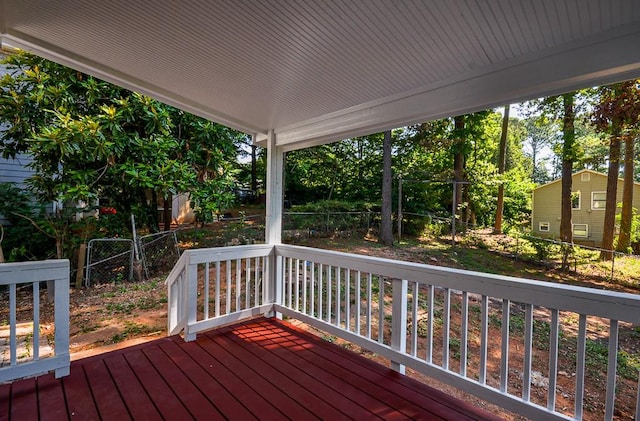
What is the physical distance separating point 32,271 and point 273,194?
2253mm

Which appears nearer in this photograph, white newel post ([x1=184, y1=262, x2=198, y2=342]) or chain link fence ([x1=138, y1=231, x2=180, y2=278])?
white newel post ([x1=184, y1=262, x2=198, y2=342])

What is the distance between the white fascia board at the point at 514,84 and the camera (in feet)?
5.22

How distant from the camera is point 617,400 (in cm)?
324

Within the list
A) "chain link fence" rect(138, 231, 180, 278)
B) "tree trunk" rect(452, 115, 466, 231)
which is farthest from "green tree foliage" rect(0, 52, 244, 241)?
"tree trunk" rect(452, 115, 466, 231)

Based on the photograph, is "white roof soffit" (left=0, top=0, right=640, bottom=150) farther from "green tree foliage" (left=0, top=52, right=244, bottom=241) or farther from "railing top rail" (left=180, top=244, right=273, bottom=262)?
"green tree foliage" (left=0, top=52, right=244, bottom=241)

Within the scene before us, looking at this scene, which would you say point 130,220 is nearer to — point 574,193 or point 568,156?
point 568,156

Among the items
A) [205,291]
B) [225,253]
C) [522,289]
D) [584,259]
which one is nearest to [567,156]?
[584,259]

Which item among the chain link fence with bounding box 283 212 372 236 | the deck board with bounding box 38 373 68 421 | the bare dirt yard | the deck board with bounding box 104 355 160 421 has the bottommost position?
the bare dirt yard

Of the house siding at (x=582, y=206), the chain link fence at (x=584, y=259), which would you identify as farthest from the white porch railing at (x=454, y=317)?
the house siding at (x=582, y=206)

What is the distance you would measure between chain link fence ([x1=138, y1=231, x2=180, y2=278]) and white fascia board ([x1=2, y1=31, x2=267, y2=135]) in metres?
3.83

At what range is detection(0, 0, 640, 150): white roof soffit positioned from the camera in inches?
63.3

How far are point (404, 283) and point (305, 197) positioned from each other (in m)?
10.4

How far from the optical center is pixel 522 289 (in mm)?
1853

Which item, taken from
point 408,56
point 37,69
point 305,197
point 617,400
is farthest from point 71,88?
point 617,400
